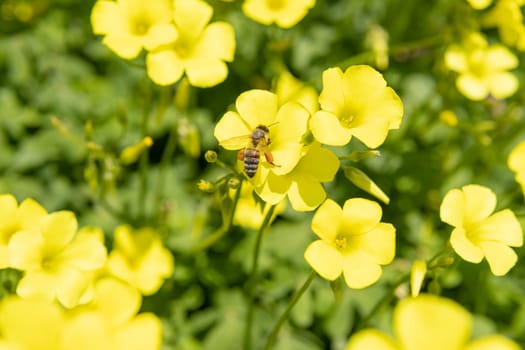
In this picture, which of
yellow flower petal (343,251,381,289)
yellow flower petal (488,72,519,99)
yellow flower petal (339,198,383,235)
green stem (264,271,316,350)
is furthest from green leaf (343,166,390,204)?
yellow flower petal (488,72,519,99)

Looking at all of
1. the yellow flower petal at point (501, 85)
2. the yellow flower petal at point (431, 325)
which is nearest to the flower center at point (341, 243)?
the yellow flower petal at point (431, 325)

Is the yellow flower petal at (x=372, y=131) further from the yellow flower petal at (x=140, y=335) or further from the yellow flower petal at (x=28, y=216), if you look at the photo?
the yellow flower petal at (x=28, y=216)

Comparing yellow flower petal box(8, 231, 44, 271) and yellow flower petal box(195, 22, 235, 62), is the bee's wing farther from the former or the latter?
yellow flower petal box(8, 231, 44, 271)

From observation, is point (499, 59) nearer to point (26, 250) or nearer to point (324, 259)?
point (324, 259)

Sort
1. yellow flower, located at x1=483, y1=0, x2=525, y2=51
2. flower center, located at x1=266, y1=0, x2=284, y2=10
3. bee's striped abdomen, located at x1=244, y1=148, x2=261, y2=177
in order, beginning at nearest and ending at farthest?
bee's striped abdomen, located at x1=244, y1=148, x2=261, y2=177, flower center, located at x1=266, y1=0, x2=284, y2=10, yellow flower, located at x1=483, y1=0, x2=525, y2=51

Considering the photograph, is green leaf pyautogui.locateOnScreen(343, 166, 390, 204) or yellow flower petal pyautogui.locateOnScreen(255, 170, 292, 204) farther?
green leaf pyautogui.locateOnScreen(343, 166, 390, 204)

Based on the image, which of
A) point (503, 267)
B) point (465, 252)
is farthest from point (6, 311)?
point (503, 267)

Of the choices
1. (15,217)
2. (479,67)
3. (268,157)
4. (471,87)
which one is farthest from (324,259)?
(479,67)
